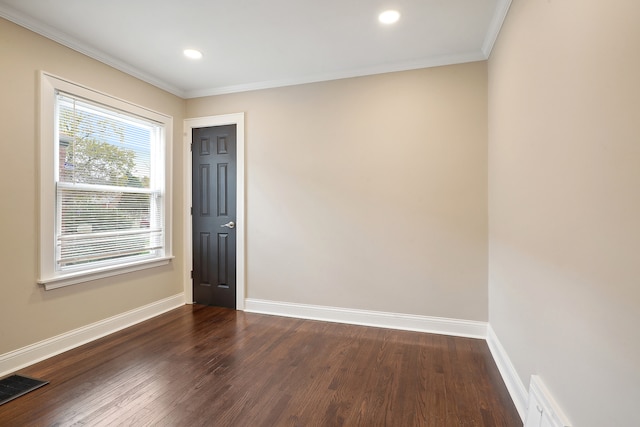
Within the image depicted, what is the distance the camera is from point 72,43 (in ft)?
8.63

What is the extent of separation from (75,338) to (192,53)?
9.27ft

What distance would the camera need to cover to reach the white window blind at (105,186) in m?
2.63

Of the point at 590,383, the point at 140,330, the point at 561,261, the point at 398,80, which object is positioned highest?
the point at 398,80

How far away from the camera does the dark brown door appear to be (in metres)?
3.69

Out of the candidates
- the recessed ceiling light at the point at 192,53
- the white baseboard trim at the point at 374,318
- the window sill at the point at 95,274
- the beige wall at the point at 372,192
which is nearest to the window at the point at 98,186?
the window sill at the point at 95,274

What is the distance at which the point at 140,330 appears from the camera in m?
3.03

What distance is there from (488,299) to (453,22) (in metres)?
2.42

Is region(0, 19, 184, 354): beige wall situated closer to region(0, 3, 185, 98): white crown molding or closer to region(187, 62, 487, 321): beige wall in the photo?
region(0, 3, 185, 98): white crown molding

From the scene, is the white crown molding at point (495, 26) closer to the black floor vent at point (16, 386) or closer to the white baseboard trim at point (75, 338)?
the black floor vent at point (16, 386)

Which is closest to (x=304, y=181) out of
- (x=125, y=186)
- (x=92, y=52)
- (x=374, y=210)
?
(x=374, y=210)

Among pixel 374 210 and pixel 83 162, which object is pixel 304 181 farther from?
pixel 83 162

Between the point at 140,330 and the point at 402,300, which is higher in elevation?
the point at 402,300

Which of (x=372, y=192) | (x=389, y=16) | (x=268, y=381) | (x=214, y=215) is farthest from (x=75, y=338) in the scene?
(x=389, y=16)

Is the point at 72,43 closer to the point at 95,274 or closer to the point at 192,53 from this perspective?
the point at 192,53
